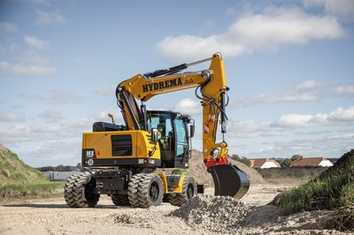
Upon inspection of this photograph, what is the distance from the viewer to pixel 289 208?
34.3 ft

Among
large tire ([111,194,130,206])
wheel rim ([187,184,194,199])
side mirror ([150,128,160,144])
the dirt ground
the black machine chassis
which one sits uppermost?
side mirror ([150,128,160,144])

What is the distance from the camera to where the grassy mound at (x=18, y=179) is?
26688 millimetres

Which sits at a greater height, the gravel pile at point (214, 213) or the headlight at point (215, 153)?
the headlight at point (215, 153)

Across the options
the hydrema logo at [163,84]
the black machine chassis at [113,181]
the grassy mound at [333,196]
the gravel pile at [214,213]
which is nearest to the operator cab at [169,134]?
the hydrema logo at [163,84]

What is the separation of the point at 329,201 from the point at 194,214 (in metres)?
2.94

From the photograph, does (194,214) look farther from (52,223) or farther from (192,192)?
(192,192)

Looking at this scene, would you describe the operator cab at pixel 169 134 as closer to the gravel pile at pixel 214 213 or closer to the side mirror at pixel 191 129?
the side mirror at pixel 191 129

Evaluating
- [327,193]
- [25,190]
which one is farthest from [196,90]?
[25,190]

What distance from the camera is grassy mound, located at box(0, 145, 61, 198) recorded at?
26.7 meters

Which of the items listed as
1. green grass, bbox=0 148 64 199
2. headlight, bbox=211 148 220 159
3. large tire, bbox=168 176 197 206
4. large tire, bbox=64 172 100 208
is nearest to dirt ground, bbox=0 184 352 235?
large tire, bbox=64 172 100 208

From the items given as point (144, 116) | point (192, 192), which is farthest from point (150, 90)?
point (192, 192)

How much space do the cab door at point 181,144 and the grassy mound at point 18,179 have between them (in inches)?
411

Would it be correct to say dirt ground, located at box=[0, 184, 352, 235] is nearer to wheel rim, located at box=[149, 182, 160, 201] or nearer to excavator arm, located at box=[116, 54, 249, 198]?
wheel rim, located at box=[149, 182, 160, 201]

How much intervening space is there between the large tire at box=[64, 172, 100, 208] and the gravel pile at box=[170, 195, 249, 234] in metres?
5.69
